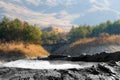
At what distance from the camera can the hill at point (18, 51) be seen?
51.2 meters

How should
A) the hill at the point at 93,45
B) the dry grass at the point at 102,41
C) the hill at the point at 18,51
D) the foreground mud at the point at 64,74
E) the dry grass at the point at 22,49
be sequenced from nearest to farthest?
the foreground mud at the point at 64,74, the hill at the point at 18,51, the dry grass at the point at 22,49, the hill at the point at 93,45, the dry grass at the point at 102,41

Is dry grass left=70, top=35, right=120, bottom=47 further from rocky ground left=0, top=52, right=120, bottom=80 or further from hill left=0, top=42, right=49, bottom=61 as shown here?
rocky ground left=0, top=52, right=120, bottom=80

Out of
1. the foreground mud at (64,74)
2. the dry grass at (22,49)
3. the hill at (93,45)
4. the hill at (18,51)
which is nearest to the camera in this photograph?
the foreground mud at (64,74)

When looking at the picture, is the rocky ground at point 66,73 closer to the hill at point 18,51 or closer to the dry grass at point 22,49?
the hill at point 18,51

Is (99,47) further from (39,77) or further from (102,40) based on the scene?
(39,77)

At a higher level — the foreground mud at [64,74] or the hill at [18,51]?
the foreground mud at [64,74]

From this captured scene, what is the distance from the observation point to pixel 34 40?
59719 millimetres

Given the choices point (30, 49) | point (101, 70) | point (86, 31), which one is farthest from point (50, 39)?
point (101, 70)

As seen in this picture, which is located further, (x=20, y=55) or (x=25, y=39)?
(x=25, y=39)

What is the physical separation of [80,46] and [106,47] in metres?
4.88

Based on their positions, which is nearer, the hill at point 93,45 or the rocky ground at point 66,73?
the rocky ground at point 66,73

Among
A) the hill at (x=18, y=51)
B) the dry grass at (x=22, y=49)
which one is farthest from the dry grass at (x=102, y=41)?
the hill at (x=18, y=51)

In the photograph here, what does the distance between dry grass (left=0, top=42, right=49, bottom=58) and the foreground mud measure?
4256cm

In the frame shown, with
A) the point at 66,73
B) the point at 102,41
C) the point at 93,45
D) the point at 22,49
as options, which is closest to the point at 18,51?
the point at 22,49
